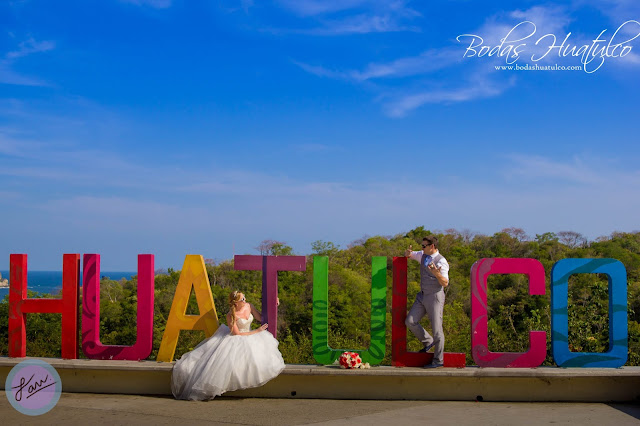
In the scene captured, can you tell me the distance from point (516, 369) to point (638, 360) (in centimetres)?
750

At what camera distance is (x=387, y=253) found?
28.0 m

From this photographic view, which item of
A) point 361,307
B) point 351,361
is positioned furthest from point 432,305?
point 361,307

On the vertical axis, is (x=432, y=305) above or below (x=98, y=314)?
above

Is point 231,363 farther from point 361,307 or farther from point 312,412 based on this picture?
point 361,307

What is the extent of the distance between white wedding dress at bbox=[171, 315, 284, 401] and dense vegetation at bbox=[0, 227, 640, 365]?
441 centimetres

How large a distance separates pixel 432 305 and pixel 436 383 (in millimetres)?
1077

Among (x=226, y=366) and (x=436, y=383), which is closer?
(x=226, y=366)

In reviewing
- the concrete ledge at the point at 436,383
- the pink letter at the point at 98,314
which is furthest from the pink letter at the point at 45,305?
the concrete ledge at the point at 436,383

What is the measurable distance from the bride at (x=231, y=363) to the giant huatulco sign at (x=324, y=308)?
1.44ft

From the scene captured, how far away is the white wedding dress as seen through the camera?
8414 mm

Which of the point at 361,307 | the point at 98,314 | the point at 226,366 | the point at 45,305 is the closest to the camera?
the point at 226,366

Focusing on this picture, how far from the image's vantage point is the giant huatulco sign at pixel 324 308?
8656 millimetres

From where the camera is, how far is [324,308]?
9.09m

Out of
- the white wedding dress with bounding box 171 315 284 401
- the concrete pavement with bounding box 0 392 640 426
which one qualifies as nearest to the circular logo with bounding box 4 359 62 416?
the concrete pavement with bounding box 0 392 640 426
